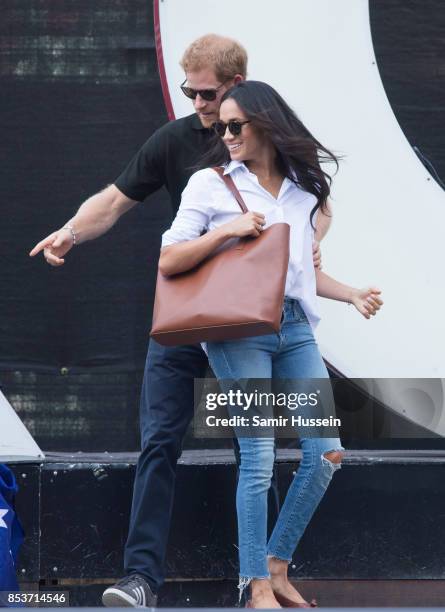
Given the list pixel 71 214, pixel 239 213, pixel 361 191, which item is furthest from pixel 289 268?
pixel 71 214

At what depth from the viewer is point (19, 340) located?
12.2 ft

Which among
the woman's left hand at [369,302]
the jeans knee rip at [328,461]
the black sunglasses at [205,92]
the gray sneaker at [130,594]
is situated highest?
the black sunglasses at [205,92]

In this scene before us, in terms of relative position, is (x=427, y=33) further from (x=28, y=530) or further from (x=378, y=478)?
(x=28, y=530)

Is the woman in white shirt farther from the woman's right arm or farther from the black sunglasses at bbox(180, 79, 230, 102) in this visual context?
the black sunglasses at bbox(180, 79, 230, 102)

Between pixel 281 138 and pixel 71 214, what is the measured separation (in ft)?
2.97

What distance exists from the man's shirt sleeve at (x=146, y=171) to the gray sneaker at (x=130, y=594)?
0.98m

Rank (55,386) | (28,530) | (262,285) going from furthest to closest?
1. (55,386)
2. (28,530)
3. (262,285)

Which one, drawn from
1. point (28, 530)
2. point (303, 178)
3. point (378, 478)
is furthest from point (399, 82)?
point (28, 530)

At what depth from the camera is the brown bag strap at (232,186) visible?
299cm

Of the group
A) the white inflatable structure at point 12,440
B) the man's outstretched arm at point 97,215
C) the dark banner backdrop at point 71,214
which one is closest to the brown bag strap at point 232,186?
the man's outstretched arm at point 97,215

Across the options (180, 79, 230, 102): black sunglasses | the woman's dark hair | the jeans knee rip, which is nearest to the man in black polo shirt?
(180, 79, 230, 102): black sunglasses

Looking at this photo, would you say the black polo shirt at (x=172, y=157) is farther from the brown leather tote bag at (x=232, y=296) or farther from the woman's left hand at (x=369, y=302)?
the woman's left hand at (x=369, y=302)

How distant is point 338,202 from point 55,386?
0.97 m

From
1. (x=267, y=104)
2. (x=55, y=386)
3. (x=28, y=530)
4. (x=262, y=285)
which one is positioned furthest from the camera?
(x=55, y=386)
